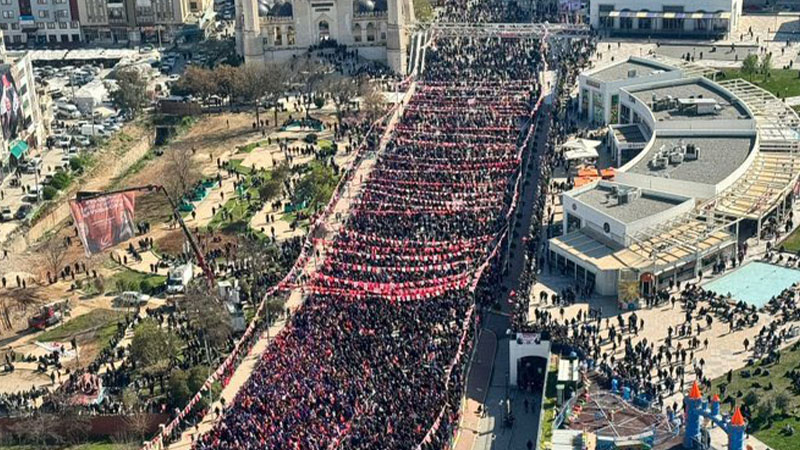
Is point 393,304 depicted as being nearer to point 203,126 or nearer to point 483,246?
point 483,246

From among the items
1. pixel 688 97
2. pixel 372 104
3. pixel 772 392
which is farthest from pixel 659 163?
pixel 372 104

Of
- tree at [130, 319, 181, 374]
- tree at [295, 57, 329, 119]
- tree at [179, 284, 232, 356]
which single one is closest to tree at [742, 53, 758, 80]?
tree at [295, 57, 329, 119]

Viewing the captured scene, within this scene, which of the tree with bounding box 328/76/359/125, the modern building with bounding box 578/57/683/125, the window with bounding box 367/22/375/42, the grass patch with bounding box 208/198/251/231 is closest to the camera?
the grass patch with bounding box 208/198/251/231

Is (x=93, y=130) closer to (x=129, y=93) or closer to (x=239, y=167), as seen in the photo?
(x=129, y=93)

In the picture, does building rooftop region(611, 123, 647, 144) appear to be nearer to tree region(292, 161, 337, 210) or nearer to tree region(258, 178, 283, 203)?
tree region(292, 161, 337, 210)

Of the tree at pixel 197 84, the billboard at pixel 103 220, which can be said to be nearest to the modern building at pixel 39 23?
the tree at pixel 197 84
